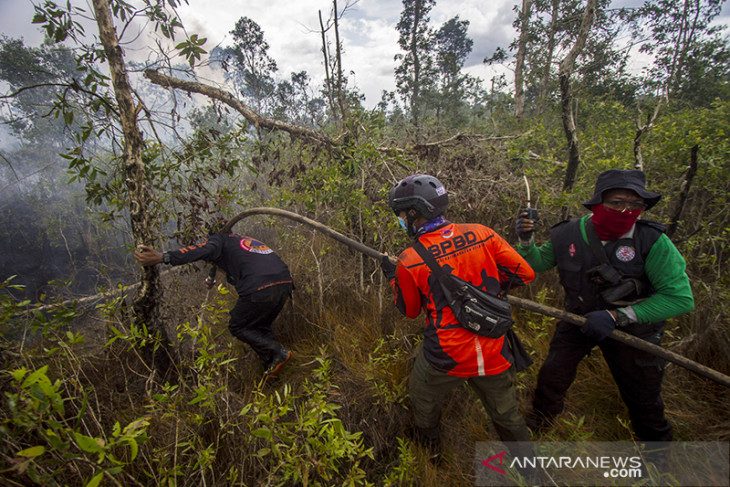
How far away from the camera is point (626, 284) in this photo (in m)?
1.85

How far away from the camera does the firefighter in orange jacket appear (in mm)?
1838

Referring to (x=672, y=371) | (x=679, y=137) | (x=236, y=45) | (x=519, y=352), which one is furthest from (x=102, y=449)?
(x=236, y=45)

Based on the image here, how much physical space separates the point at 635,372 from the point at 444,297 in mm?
1396

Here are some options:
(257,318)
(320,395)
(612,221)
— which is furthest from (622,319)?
(257,318)

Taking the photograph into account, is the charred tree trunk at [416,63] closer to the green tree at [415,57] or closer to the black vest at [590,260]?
Answer: the green tree at [415,57]

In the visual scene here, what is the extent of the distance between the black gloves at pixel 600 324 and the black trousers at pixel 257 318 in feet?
9.67

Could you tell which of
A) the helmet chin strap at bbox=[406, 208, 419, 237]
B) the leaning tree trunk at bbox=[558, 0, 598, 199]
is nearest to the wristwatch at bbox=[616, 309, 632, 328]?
the helmet chin strap at bbox=[406, 208, 419, 237]

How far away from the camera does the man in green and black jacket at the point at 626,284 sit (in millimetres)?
1748

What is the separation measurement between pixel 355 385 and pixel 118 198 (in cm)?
306

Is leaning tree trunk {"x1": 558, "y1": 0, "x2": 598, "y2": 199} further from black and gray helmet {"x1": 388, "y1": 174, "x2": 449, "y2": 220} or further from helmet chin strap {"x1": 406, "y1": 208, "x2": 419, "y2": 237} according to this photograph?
helmet chin strap {"x1": 406, "y1": 208, "x2": 419, "y2": 237}

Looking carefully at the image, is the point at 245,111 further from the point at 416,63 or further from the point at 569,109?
the point at 416,63

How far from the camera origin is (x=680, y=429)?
83.0 inches

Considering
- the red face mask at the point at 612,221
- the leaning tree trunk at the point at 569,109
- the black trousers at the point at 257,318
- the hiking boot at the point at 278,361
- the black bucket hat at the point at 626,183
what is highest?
the leaning tree trunk at the point at 569,109

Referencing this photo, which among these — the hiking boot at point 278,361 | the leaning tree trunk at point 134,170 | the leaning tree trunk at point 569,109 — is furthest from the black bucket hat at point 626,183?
the leaning tree trunk at point 134,170
